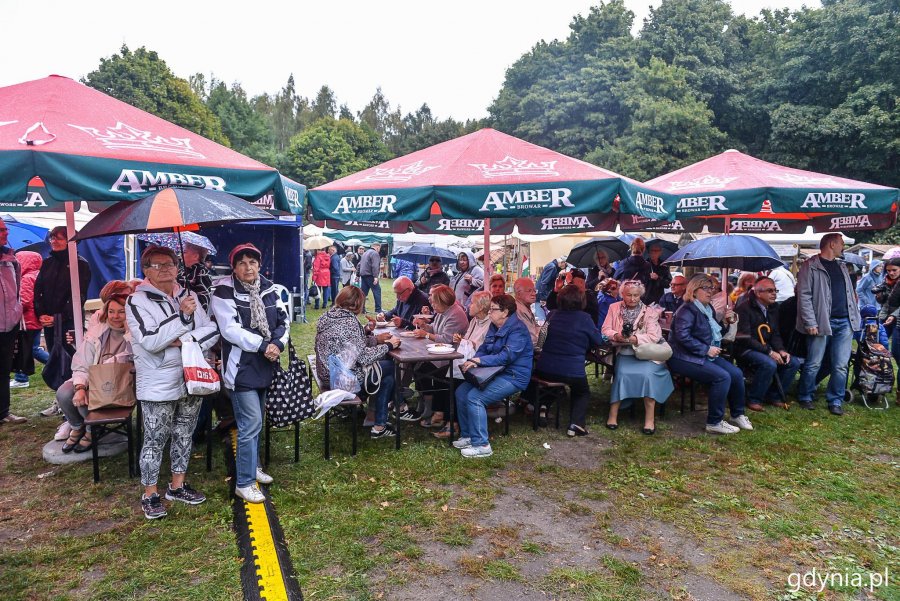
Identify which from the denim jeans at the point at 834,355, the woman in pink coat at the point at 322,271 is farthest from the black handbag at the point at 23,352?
the woman in pink coat at the point at 322,271

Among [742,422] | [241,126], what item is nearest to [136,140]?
[742,422]

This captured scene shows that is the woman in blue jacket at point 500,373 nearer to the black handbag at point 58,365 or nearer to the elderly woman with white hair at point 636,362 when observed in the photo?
the elderly woman with white hair at point 636,362

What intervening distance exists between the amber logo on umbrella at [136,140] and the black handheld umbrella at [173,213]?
0.41m

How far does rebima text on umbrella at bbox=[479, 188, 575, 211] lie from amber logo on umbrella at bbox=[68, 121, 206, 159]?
235cm

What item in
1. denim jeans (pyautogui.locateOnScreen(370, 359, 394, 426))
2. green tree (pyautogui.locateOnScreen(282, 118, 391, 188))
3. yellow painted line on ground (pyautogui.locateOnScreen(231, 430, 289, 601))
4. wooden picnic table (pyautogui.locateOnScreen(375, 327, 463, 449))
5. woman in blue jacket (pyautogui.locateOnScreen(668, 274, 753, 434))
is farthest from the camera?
green tree (pyautogui.locateOnScreen(282, 118, 391, 188))

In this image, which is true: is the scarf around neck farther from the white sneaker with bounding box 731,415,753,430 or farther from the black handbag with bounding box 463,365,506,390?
the white sneaker with bounding box 731,415,753,430

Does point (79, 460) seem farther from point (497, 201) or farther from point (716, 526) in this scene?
point (716, 526)

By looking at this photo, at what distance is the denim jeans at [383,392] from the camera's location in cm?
576

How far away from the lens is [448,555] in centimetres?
355

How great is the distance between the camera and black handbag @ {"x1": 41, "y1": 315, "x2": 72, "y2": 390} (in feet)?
18.2

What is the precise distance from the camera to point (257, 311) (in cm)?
395

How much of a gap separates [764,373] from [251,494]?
19.0ft

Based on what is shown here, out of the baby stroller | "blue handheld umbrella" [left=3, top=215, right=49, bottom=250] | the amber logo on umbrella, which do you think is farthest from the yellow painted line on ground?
"blue handheld umbrella" [left=3, top=215, right=49, bottom=250]

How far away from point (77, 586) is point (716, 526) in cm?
A: 405
